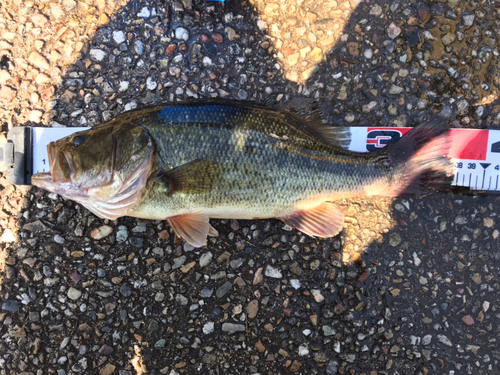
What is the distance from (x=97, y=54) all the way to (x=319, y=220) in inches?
86.3

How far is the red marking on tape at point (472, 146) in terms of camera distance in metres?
2.51

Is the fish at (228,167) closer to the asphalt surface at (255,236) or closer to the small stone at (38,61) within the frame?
the asphalt surface at (255,236)

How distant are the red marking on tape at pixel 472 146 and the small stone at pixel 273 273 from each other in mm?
1617

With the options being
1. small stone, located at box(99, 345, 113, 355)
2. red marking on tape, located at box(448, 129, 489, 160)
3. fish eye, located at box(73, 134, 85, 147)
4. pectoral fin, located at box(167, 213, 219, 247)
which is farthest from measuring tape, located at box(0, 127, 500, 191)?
small stone, located at box(99, 345, 113, 355)

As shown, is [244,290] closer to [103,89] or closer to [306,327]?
[306,327]

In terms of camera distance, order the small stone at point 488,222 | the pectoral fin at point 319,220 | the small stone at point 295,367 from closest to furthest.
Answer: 1. the pectoral fin at point 319,220
2. the small stone at point 295,367
3. the small stone at point 488,222

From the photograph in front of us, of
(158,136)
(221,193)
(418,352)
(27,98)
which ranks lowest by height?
(418,352)

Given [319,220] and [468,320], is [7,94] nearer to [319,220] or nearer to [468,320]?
[319,220]

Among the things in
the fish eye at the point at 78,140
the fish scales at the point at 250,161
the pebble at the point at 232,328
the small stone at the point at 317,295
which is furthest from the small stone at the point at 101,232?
the small stone at the point at 317,295

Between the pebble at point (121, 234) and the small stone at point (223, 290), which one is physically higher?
the pebble at point (121, 234)

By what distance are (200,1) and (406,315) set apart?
297 cm

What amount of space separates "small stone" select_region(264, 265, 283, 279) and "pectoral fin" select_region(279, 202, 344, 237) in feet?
1.30

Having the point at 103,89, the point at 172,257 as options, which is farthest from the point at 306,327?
the point at 103,89

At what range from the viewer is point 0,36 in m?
2.62
